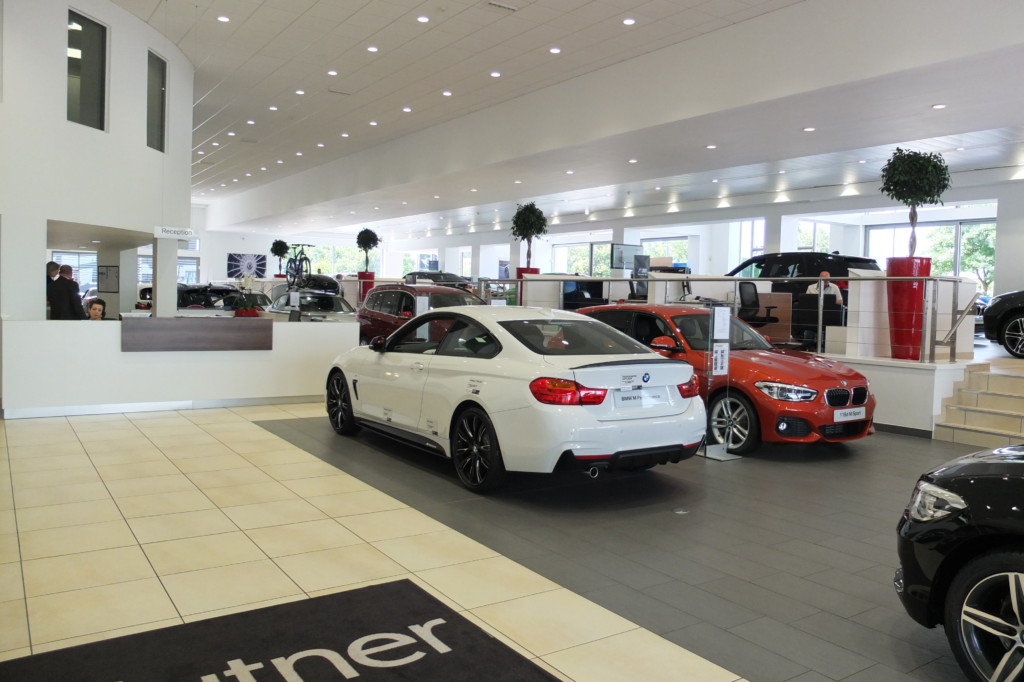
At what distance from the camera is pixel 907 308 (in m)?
9.38

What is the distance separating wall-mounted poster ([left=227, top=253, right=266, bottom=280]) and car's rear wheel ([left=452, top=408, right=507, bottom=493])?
35.3 metres

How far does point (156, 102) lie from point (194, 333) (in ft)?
16.5

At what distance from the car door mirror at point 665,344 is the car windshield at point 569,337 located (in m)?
1.71

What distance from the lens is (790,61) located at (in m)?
10.3

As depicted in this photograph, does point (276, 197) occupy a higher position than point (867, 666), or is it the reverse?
point (276, 197)

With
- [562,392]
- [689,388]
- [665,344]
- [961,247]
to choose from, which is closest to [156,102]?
[665,344]

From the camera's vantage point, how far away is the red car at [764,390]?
7.25 m

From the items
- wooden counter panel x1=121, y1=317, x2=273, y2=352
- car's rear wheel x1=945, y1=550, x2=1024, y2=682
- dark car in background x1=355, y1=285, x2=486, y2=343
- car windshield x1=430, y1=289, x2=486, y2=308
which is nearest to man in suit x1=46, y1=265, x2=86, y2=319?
wooden counter panel x1=121, y1=317, x2=273, y2=352

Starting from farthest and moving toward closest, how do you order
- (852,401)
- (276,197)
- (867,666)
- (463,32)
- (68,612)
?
(276,197)
(463,32)
(852,401)
(68,612)
(867,666)

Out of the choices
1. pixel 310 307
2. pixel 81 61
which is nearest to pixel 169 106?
pixel 81 61

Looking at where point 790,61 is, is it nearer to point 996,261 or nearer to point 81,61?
point 81,61

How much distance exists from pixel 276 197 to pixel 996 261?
77.6 ft

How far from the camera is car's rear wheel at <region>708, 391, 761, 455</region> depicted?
7.45 metres

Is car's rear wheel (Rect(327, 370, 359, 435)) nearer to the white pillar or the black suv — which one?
the white pillar
